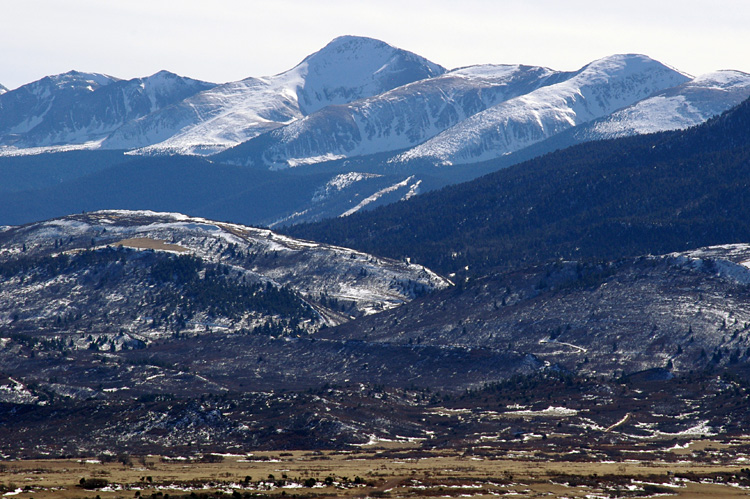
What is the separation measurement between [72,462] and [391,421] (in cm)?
5223

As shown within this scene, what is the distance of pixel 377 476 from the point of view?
11456cm

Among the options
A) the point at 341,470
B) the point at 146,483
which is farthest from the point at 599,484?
the point at 146,483

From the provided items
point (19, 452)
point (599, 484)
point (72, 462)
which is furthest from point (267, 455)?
point (599, 484)

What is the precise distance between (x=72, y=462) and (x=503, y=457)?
164ft

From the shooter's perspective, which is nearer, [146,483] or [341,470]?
[146,483]

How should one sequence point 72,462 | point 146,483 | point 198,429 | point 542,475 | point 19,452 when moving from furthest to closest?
point 198,429, point 19,452, point 72,462, point 542,475, point 146,483

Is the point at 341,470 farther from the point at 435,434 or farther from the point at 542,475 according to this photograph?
the point at 435,434

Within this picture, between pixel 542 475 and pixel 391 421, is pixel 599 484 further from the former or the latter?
pixel 391 421

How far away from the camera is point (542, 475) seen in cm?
11769

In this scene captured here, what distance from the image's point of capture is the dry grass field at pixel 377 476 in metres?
104

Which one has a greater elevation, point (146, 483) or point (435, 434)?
point (146, 483)

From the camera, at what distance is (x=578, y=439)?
6220 inches

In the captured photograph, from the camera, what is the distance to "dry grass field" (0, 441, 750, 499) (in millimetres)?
104312

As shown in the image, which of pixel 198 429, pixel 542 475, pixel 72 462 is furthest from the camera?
pixel 198 429
